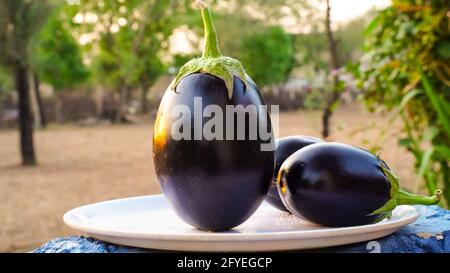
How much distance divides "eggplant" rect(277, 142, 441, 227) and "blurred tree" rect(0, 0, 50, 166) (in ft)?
32.1

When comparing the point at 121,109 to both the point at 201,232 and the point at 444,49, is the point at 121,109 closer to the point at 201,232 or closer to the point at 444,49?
the point at 444,49

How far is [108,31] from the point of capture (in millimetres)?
22250

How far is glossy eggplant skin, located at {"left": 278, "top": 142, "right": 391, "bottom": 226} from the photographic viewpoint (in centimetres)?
102

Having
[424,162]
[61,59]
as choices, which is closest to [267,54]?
[61,59]

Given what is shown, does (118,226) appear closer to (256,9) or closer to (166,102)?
(166,102)

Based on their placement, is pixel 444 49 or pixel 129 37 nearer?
pixel 444 49

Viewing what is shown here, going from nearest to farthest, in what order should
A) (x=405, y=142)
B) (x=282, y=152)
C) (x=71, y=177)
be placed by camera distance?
(x=282, y=152) → (x=405, y=142) → (x=71, y=177)

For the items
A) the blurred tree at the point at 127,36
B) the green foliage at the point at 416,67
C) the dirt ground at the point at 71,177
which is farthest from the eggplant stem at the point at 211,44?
the blurred tree at the point at 127,36

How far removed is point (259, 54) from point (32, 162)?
18.6 meters

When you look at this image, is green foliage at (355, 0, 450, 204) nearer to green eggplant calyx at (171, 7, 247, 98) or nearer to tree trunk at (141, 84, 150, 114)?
green eggplant calyx at (171, 7, 247, 98)

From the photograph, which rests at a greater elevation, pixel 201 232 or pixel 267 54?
pixel 267 54

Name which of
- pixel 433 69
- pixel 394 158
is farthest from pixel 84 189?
pixel 433 69

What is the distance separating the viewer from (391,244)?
3.38 ft

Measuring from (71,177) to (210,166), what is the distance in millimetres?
8232
